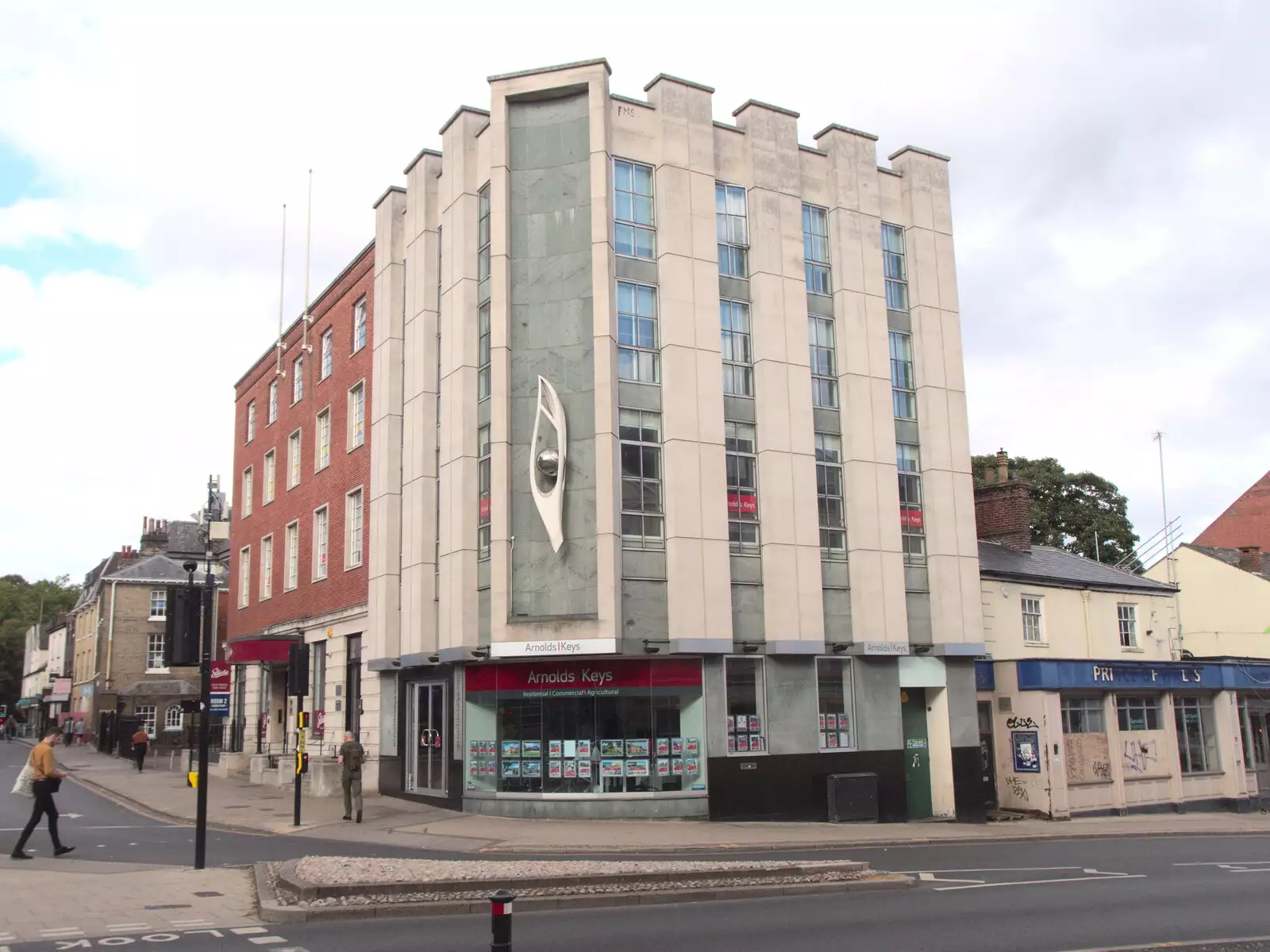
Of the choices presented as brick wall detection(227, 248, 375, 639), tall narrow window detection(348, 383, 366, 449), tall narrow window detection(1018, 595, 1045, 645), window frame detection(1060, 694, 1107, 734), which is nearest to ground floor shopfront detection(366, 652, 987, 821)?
window frame detection(1060, 694, 1107, 734)

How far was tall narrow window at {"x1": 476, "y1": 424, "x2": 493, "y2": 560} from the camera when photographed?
24.4 m

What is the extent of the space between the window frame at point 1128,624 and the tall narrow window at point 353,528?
2243 centimetres

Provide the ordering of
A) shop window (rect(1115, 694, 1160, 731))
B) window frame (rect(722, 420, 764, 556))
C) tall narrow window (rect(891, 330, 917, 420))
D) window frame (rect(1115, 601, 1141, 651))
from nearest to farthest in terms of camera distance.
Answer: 1. window frame (rect(722, 420, 764, 556))
2. tall narrow window (rect(891, 330, 917, 420))
3. shop window (rect(1115, 694, 1160, 731))
4. window frame (rect(1115, 601, 1141, 651))

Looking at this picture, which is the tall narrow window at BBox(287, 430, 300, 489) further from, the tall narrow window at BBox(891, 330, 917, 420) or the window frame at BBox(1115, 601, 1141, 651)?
the window frame at BBox(1115, 601, 1141, 651)

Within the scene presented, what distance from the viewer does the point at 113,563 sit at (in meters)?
72.0

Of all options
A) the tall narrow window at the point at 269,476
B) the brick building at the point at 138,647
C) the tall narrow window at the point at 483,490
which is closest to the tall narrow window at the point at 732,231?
the tall narrow window at the point at 483,490

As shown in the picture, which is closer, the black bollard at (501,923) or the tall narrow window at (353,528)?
the black bollard at (501,923)

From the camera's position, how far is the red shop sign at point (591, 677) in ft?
75.2

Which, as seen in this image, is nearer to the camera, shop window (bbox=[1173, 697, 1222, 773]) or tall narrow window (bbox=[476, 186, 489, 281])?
tall narrow window (bbox=[476, 186, 489, 281])

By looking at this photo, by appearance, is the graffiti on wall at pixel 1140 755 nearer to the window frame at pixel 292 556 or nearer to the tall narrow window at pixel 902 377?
the tall narrow window at pixel 902 377

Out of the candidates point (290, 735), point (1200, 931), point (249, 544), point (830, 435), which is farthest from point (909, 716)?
point (249, 544)

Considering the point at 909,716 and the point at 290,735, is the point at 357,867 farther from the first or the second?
the point at 290,735

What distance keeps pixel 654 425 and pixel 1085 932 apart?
1495 cm

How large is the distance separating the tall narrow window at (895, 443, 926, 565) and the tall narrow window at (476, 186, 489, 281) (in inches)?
433
